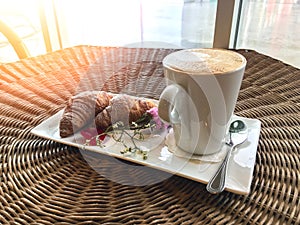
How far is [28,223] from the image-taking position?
0.33 meters

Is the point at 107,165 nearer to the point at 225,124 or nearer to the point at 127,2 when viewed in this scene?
the point at 225,124

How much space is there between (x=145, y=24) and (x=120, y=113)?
1.41 m

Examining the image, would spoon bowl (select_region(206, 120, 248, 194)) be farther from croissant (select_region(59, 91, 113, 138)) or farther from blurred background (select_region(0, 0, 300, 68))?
blurred background (select_region(0, 0, 300, 68))

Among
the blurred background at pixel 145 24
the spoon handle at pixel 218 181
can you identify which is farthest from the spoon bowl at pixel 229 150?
the blurred background at pixel 145 24

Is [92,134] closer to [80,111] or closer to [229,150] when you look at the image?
[80,111]

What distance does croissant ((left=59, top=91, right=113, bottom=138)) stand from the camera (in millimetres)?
474

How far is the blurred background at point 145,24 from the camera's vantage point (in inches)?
48.6

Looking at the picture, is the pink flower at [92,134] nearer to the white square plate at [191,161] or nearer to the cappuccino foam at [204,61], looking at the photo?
the white square plate at [191,161]

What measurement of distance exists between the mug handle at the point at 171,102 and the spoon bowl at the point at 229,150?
92mm

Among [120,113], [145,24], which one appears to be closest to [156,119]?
[120,113]

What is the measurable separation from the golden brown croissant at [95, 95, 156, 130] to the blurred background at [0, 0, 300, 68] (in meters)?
0.84

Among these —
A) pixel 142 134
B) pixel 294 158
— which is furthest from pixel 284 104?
pixel 142 134

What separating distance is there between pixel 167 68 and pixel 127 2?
1.53 m

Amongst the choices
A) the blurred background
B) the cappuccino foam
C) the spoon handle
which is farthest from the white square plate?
the blurred background
